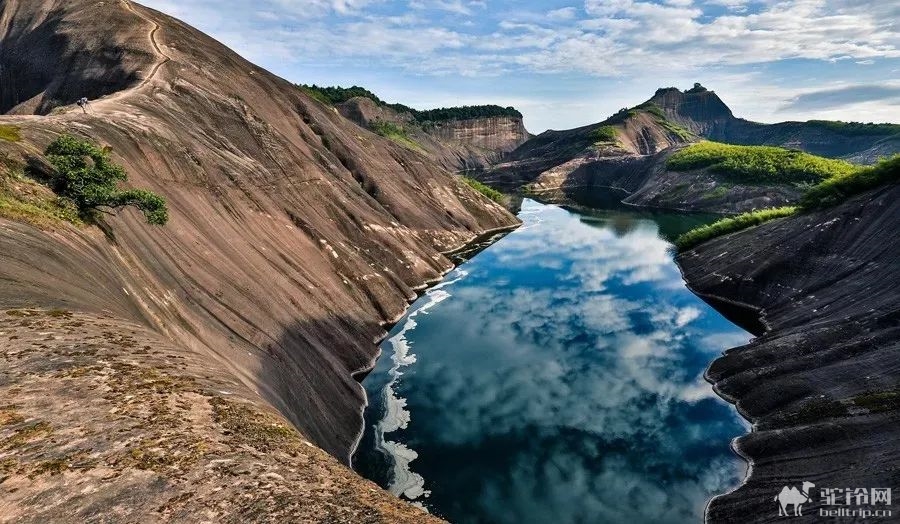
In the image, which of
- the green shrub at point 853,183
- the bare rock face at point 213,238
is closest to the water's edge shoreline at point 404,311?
the bare rock face at point 213,238

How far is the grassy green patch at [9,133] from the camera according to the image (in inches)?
1198

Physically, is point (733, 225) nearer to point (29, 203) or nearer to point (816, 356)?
point (816, 356)

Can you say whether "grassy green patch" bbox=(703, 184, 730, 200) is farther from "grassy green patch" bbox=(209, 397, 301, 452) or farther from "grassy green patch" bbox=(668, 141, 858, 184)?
"grassy green patch" bbox=(209, 397, 301, 452)

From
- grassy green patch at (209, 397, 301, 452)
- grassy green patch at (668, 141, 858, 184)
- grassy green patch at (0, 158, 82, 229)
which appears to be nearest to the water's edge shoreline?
grassy green patch at (209, 397, 301, 452)

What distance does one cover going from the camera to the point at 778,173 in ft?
477

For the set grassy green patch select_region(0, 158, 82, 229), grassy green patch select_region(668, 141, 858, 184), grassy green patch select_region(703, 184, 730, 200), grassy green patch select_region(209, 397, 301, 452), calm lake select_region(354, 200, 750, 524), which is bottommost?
calm lake select_region(354, 200, 750, 524)

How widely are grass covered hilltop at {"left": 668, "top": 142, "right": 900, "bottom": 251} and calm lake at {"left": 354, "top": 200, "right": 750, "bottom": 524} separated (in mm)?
16250

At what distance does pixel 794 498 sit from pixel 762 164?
151133mm

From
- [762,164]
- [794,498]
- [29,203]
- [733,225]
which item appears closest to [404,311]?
[29,203]

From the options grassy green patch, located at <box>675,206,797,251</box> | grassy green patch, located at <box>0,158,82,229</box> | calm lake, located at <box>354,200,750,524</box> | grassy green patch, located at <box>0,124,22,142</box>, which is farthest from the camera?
grassy green patch, located at <box>675,206,797,251</box>

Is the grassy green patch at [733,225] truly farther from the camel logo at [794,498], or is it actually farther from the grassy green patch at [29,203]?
the grassy green patch at [29,203]

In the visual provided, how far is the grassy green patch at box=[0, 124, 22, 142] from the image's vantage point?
99.9 ft

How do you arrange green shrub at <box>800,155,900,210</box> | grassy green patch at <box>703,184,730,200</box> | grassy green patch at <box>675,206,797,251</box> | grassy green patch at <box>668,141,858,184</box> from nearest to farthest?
green shrub at <box>800,155,900,210</box> → grassy green patch at <box>675,206,797,251</box> → grassy green patch at <box>668,141,858,184</box> → grassy green patch at <box>703,184,730,200</box>

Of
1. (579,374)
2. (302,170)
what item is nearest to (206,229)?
(302,170)
